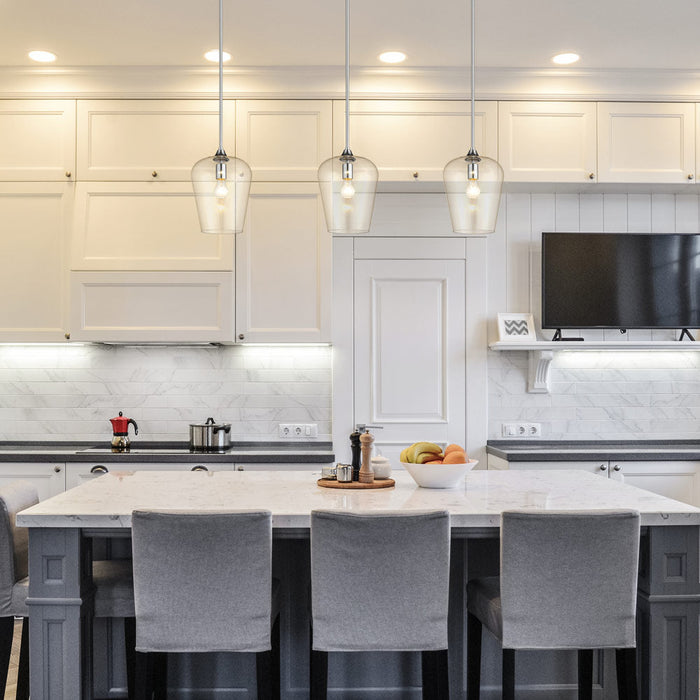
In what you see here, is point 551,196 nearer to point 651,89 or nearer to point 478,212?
point 651,89

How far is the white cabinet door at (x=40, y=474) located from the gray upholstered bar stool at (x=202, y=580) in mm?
2255

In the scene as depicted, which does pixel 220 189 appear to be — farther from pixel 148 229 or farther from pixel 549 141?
pixel 549 141

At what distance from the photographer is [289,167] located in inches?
180

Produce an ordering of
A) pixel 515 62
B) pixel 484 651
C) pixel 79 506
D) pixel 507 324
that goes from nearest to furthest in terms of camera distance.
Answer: pixel 79 506, pixel 484 651, pixel 515 62, pixel 507 324

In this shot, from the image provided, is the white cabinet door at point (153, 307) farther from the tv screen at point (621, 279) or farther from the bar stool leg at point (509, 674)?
the bar stool leg at point (509, 674)

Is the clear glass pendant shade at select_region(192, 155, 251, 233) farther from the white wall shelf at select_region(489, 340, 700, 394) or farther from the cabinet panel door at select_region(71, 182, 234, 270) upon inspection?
the white wall shelf at select_region(489, 340, 700, 394)

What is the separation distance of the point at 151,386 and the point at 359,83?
2.15 m

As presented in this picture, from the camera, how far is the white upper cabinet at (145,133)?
14.9 ft

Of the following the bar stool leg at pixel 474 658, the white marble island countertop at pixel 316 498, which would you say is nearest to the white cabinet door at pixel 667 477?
the white marble island countertop at pixel 316 498

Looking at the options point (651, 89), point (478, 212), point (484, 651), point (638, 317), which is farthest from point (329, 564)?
point (651, 89)

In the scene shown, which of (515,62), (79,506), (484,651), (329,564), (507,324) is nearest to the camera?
(329,564)

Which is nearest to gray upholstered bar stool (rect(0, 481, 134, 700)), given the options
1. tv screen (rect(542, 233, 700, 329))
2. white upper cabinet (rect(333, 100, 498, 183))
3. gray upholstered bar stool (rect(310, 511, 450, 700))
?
gray upholstered bar stool (rect(310, 511, 450, 700))

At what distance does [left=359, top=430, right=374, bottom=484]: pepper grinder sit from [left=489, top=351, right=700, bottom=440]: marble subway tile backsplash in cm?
208

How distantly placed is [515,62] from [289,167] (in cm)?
136
